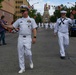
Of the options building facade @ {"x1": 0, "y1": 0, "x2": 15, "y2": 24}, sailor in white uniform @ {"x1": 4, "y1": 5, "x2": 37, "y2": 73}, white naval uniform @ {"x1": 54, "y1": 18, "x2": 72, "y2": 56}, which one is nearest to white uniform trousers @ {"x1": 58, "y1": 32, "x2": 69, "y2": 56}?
white naval uniform @ {"x1": 54, "y1": 18, "x2": 72, "y2": 56}

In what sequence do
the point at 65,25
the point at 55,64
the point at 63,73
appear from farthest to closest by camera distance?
the point at 65,25
the point at 55,64
the point at 63,73

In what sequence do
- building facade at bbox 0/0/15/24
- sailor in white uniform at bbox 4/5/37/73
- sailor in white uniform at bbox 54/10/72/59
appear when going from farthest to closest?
building facade at bbox 0/0/15/24, sailor in white uniform at bbox 54/10/72/59, sailor in white uniform at bbox 4/5/37/73

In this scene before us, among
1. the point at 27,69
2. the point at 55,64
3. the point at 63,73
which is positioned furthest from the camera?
the point at 55,64

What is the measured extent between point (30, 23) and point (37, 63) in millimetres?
2248

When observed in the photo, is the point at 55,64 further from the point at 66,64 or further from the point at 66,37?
the point at 66,37

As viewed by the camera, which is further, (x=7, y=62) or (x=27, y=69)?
(x=7, y=62)

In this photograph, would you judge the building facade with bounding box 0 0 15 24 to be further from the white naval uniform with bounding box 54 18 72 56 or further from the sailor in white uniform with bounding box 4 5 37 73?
the sailor in white uniform with bounding box 4 5 37 73

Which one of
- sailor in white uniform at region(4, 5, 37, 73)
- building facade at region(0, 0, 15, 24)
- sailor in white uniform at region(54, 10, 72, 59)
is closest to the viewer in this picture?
sailor in white uniform at region(4, 5, 37, 73)

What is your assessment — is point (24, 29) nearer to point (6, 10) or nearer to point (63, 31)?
point (63, 31)

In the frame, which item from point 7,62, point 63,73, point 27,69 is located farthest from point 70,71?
point 7,62

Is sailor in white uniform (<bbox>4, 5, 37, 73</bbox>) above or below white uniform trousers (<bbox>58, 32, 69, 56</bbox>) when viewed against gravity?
above

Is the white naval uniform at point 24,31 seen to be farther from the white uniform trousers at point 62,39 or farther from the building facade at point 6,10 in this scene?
the building facade at point 6,10

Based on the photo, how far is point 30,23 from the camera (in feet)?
31.5

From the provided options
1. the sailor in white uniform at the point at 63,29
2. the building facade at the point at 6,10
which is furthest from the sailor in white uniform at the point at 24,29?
the building facade at the point at 6,10
